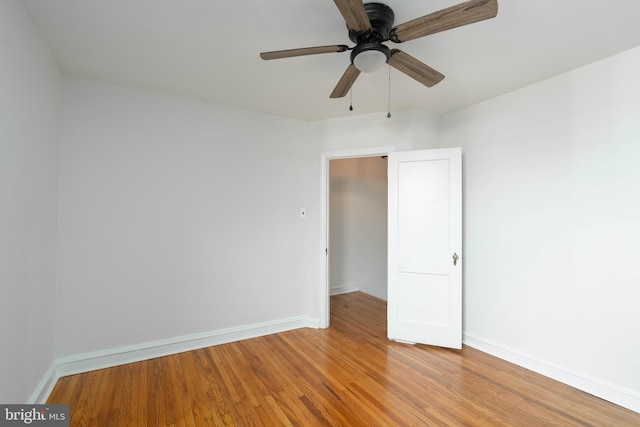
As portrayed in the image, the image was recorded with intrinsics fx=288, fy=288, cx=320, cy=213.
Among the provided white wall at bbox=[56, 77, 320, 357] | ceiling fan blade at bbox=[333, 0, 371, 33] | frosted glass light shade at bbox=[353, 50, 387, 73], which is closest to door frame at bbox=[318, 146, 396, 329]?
white wall at bbox=[56, 77, 320, 357]

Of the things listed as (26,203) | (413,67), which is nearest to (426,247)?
(413,67)

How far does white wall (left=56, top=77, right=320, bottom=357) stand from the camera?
252cm

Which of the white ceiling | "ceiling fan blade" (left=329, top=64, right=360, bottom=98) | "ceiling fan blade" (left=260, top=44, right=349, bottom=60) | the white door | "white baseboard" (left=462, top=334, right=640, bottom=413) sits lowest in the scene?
"white baseboard" (left=462, top=334, right=640, bottom=413)

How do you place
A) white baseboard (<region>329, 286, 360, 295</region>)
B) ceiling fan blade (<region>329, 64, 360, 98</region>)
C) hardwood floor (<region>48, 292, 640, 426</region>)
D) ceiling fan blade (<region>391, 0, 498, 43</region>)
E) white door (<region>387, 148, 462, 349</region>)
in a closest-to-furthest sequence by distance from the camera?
1. ceiling fan blade (<region>391, 0, 498, 43</region>)
2. ceiling fan blade (<region>329, 64, 360, 98</region>)
3. hardwood floor (<region>48, 292, 640, 426</region>)
4. white door (<region>387, 148, 462, 349</region>)
5. white baseboard (<region>329, 286, 360, 295</region>)

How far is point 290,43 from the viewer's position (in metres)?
2.01

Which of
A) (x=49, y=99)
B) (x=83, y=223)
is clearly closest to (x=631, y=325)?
(x=83, y=223)

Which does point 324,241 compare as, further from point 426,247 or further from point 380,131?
point 380,131

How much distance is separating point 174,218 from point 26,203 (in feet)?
3.86

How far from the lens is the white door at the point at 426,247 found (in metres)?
2.96

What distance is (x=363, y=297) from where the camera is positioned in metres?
4.84

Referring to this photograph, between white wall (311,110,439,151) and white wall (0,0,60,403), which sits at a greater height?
white wall (311,110,439,151)

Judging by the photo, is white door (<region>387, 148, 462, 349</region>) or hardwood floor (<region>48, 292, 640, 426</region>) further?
white door (<region>387, 148, 462, 349</region>)

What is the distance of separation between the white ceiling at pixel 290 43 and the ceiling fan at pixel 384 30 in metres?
0.15

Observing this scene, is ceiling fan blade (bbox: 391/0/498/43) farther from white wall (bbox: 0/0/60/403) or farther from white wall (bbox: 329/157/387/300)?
white wall (bbox: 329/157/387/300)
